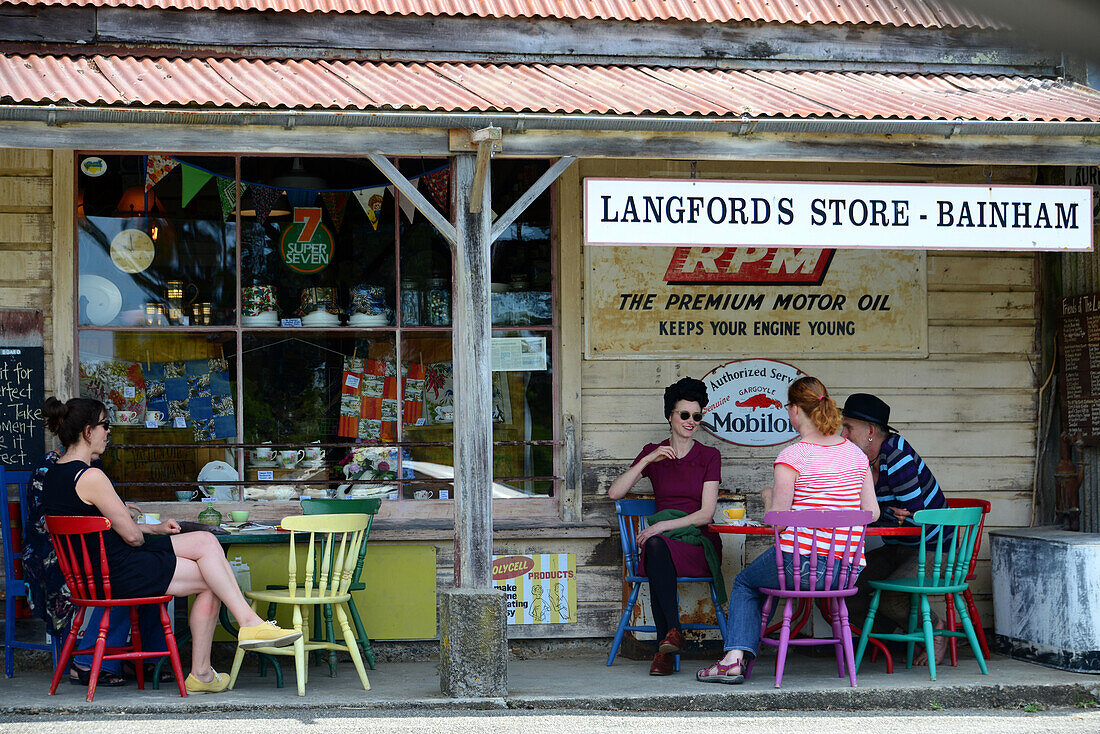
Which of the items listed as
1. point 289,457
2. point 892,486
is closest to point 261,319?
point 289,457

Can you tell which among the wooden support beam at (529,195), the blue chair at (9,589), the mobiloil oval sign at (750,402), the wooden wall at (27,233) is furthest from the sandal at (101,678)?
the mobiloil oval sign at (750,402)

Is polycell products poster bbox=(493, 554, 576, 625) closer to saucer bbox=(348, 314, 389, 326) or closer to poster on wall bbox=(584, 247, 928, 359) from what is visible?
poster on wall bbox=(584, 247, 928, 359)

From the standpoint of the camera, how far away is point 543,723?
4.55m

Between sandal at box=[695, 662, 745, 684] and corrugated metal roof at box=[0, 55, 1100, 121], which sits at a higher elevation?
corrugated metal roof at box=[0, 55, 1100, 121]

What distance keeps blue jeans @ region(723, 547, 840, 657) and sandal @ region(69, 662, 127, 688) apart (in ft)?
9.36

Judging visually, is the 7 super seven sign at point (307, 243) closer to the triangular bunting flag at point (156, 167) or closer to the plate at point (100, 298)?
the triangular bunting flag at point (156, 167)

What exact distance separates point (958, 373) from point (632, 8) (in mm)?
2920

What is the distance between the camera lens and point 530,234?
21.4 feet

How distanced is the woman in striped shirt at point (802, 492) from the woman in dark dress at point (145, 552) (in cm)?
200

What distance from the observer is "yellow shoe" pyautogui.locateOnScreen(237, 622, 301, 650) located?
488 centimetres

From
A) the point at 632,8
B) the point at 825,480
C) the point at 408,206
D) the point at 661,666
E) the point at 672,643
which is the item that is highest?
the point at 632,8

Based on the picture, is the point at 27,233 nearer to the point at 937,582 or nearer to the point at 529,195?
the point at 529,195

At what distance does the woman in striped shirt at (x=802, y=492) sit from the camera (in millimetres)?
5219

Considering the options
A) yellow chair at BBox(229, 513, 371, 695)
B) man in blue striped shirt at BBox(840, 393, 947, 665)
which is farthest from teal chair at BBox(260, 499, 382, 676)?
man in blue striped shirt at BBox(840, 393, 947, 665)
